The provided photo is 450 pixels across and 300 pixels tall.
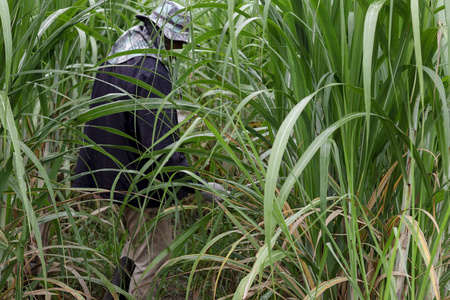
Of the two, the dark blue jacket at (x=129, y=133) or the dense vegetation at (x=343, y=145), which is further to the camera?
the dark blue jacket at (x=129, y=133)

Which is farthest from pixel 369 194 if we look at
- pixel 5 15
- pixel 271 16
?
pixel 5 15

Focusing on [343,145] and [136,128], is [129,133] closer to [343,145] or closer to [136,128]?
[136,128]

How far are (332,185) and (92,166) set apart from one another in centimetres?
134

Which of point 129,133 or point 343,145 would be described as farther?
point 129,133

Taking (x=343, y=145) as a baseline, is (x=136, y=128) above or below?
below

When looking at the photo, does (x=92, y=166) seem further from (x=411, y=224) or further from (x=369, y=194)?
(x=411, y=224)

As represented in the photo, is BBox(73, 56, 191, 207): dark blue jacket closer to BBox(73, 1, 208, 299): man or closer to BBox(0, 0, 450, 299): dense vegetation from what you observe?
BBox(73, 1, 208, 299): man

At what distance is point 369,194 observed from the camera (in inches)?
44.8

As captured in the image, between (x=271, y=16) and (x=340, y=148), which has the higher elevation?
(x=271, y=16)

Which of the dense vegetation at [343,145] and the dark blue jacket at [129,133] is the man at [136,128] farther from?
the dense vegetation at [343,145]

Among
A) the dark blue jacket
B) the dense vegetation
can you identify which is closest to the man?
the dark blue jacket

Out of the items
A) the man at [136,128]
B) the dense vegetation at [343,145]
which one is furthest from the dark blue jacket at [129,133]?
the dense vegetation at [343,145]

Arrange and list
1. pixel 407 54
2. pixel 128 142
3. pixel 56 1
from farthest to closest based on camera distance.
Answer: pixel 128 142, pixel 56 1, pixel 407 54

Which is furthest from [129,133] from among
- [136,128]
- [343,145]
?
[343,145]
